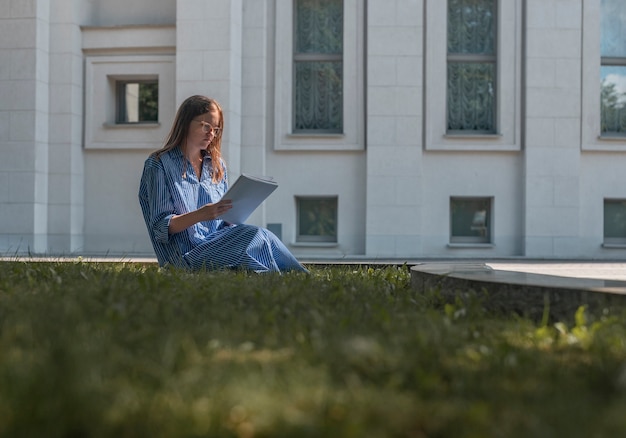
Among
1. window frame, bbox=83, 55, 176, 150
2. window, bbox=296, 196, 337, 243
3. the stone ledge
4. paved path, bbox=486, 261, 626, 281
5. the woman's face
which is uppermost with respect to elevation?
window frame, bbox=83, 55, 176, 150

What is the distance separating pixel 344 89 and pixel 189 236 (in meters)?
9.48

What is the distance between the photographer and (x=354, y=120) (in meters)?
15.5

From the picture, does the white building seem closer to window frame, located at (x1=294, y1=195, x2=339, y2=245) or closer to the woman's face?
window frame, located at (x1=294, y1=195, x2=339, y2=245)

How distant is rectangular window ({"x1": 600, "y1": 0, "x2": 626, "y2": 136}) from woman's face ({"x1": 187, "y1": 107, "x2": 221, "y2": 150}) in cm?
1102

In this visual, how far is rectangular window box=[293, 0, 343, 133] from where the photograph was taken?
51.8 ft

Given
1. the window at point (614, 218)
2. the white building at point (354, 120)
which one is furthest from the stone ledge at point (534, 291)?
the window at point (614, 218)

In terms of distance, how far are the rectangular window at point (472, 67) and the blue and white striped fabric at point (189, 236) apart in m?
9.73

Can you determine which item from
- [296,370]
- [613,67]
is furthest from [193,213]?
[613,67]

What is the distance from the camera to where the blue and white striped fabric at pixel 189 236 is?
6.37m

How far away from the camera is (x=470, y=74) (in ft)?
51.5

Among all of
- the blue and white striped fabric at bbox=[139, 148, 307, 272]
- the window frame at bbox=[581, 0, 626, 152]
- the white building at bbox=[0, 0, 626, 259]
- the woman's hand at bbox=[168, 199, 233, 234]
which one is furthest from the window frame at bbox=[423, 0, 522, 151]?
the woman's hand at bbox=[168, 199, 233, 234]

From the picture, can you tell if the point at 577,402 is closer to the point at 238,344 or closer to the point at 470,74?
the point at 238,344

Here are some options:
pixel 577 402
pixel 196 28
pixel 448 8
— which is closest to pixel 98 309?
pixel 577 402

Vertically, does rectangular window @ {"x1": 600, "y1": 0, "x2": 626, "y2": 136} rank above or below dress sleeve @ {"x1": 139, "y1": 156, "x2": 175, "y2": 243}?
above
